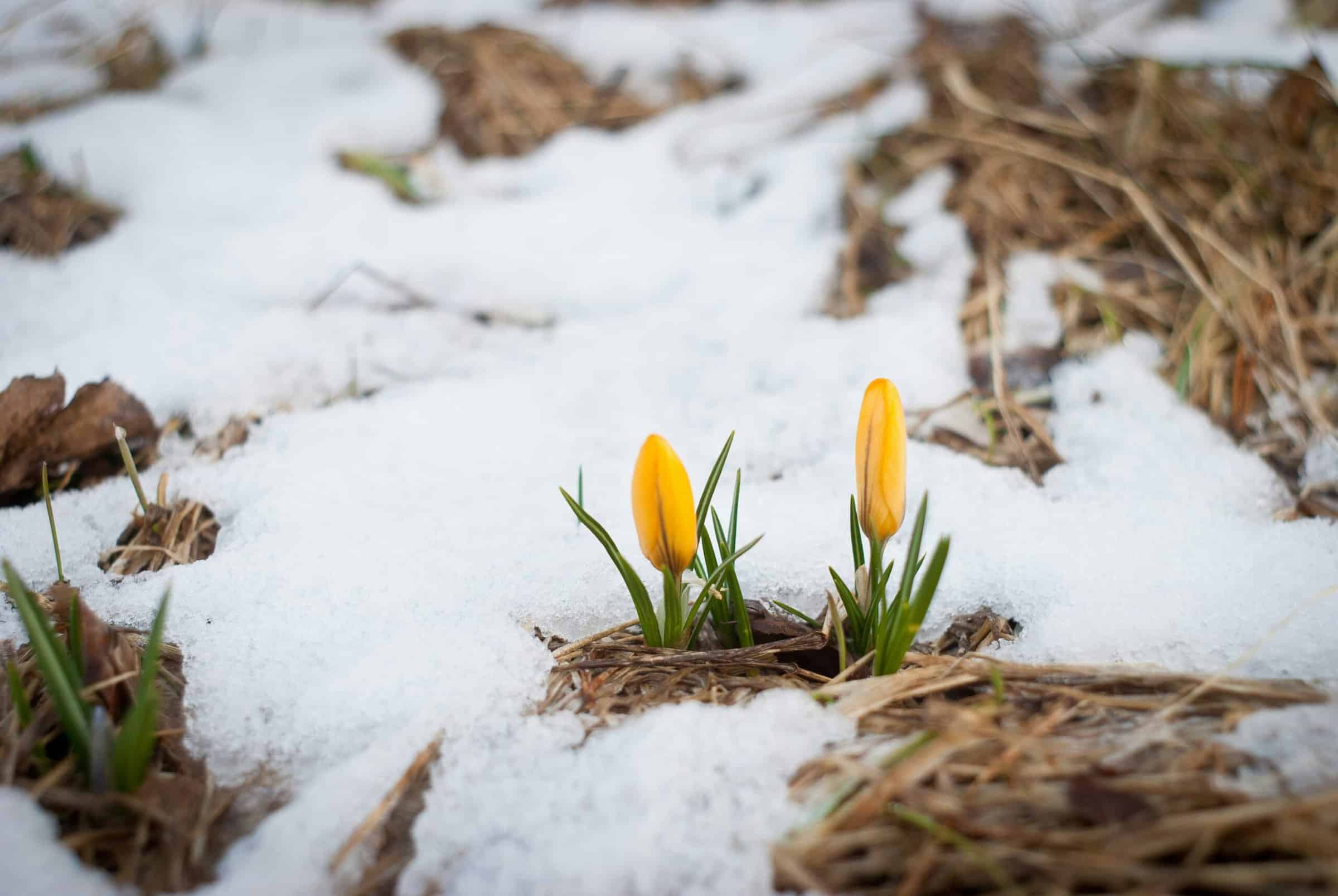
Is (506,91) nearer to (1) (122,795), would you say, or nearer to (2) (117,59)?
(2) (117,59)

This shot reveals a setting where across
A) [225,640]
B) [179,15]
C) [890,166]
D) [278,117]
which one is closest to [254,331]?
[225,640]

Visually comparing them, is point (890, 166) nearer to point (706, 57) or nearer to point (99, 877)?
point (706, 57)

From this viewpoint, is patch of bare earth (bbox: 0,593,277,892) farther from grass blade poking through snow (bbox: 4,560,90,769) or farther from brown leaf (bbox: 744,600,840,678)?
brown leaf (bbox: 744,600,840,678)

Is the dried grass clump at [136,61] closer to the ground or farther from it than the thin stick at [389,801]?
farther from it

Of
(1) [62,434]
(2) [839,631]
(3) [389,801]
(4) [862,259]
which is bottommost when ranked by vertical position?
(3) [389,801]

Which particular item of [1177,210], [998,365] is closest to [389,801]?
[998,365]

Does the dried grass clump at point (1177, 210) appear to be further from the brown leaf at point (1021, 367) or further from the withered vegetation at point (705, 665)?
the withered vegetation at point (705, 665)

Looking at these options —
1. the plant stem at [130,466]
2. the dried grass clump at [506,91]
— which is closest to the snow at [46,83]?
the dried grass clump at [506,91]
